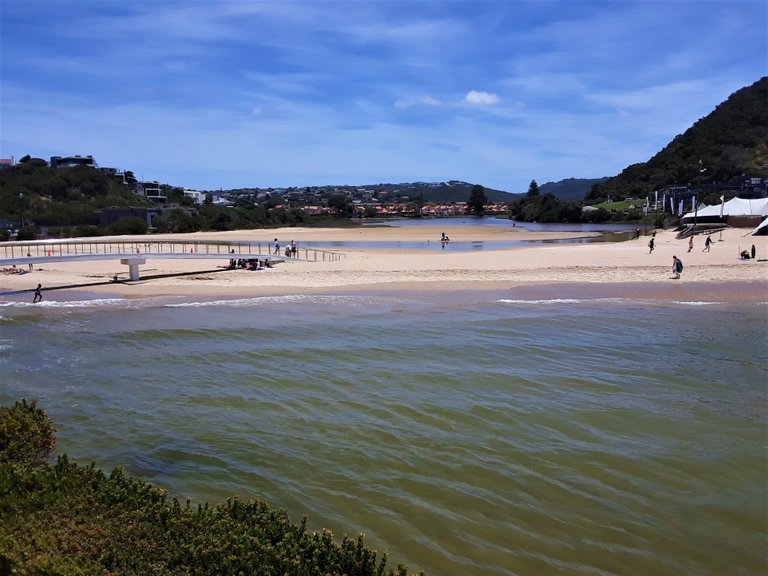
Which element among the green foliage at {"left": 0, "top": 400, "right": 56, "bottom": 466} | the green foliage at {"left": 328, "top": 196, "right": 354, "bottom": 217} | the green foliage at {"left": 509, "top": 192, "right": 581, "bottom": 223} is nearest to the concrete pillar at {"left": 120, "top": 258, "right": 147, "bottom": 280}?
the green foliage at {"left": 0, "top": 400, "right": 56, "bottom": 466}

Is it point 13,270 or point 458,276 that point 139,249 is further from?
point 458,276

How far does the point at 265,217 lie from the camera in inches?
4980

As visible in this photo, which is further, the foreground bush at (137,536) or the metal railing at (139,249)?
the metal railing at (139,249)

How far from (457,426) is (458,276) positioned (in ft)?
73.2

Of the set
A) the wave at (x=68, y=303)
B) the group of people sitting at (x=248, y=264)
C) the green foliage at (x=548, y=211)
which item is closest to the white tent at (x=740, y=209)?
the group of people sitting at (x=248, y=264)

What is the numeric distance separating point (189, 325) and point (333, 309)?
544 centimetres

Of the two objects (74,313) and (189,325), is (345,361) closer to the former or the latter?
(189,325)

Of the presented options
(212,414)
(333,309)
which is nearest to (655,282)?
(333,309)

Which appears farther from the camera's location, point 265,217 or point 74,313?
point 265,217

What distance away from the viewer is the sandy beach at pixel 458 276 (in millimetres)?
27519

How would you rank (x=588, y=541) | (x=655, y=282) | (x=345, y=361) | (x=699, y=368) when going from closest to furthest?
1. (x=588, y=541)
2. (x=699, y=368)
3. (x=345, y=361)
4. (x=655, y=282)

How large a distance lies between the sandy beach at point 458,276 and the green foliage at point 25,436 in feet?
60.7

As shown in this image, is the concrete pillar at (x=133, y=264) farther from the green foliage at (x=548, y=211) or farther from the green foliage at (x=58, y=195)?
the green foliage at (x=548, y=211)

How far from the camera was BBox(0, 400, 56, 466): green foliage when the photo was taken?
7.65 meters
